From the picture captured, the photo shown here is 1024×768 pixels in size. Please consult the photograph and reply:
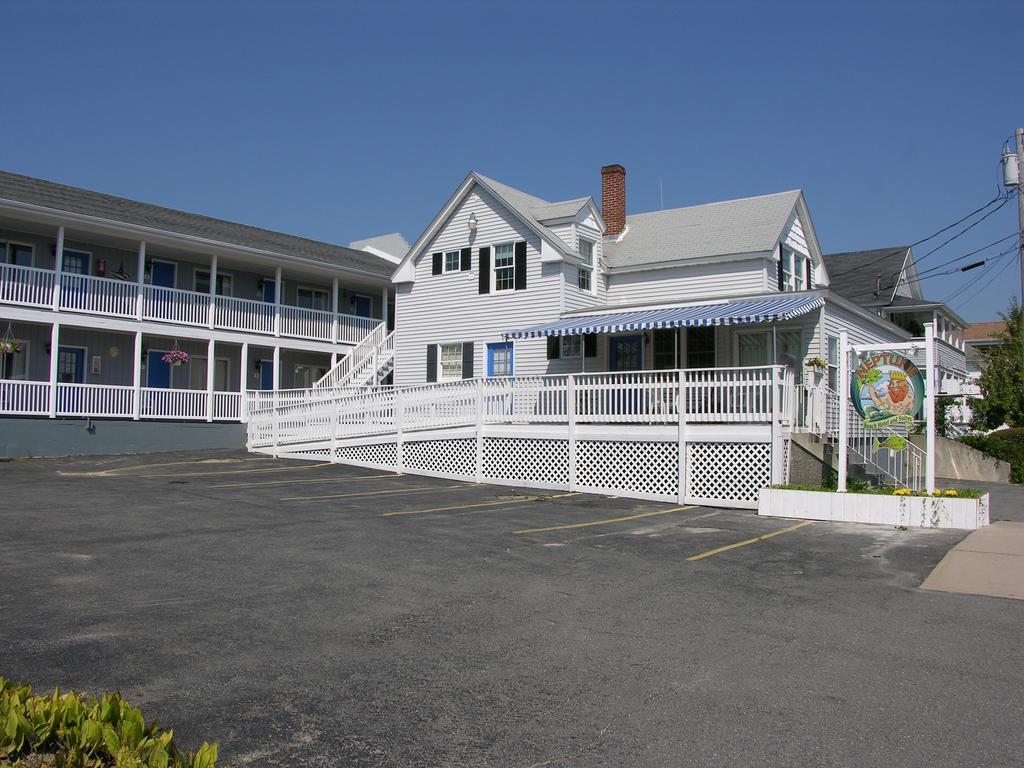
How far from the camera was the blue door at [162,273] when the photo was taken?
29000 mm

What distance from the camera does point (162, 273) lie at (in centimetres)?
2922

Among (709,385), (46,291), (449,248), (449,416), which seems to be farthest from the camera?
(449,248)

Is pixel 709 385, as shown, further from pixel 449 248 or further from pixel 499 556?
pixel 449 248

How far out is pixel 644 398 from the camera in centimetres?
1716

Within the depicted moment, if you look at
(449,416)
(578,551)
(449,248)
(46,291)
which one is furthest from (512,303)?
(578,551)

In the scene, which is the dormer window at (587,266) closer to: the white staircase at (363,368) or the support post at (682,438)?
the white staircase at (363,368)

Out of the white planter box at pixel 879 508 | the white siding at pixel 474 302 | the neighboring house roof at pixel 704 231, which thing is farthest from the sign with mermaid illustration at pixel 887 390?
the white siding at pixel 474 302

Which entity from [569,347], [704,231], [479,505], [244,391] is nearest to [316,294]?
[244,391]

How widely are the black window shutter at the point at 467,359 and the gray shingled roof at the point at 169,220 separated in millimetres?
7593

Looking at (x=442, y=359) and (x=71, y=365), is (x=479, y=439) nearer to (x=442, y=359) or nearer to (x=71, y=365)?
(x=442, y=359)

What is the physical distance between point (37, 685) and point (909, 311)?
3325 cm

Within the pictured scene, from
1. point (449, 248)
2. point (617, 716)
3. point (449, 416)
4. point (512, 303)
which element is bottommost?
point (617, 716)

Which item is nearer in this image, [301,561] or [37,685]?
[37,685]

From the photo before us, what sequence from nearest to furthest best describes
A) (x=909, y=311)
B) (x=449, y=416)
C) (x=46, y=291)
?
(x=449, y=416) → (x=46, y=291) → (x=909, y=311)
